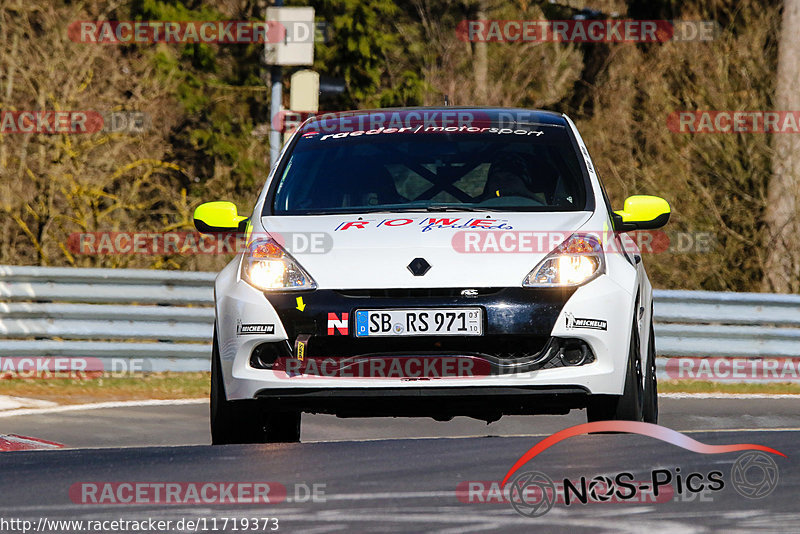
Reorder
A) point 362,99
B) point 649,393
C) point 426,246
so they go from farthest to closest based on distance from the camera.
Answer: point 362,99 < point 649,393 < point 426,246

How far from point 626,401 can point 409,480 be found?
1533 mm

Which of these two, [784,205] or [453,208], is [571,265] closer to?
[453,208]

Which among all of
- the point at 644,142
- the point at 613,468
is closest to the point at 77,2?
the point at 644,142

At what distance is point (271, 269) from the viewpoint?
6652mm

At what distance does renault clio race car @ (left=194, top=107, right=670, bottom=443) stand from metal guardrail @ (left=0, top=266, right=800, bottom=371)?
6.08m

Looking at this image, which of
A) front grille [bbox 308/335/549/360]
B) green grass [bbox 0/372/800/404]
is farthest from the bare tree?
front grille [bbox 308/335/549/360]

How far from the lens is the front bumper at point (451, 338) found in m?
6.42

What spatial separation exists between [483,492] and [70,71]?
1600 cm

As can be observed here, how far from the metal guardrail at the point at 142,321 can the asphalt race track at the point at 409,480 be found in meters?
6.47

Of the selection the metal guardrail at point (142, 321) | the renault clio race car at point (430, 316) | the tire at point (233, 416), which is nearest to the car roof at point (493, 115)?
the renault clio race car at point (430, 316)

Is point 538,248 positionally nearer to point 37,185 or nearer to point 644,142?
point 37,185

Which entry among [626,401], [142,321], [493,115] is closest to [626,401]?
[626,401]

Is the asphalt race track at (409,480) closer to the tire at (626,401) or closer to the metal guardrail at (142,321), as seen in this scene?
the tire at (626,401)

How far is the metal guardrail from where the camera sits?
12914 mm
